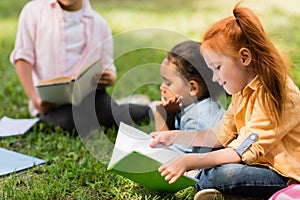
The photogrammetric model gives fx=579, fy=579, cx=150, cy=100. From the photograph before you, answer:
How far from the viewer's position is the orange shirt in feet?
6.14

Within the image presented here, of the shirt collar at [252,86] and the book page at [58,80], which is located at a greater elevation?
the shirt collar at [252,86]

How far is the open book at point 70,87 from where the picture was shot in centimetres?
271

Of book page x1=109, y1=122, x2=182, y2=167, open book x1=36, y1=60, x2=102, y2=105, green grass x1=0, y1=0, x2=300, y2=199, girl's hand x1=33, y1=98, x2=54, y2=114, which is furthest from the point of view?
girl's hand x1=33, y1=98, x2=54, y2=114

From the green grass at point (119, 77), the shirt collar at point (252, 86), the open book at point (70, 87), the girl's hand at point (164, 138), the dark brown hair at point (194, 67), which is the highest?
the shirt collar at point (252, 86)

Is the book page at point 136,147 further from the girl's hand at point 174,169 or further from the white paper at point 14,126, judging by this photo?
the white paper at point 14,126

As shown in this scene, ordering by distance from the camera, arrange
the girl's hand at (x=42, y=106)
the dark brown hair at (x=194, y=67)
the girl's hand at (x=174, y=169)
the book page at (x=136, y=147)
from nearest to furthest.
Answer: the girl's hand at (x=174, y=169) → the book page at (x=136, y=147) → the dark brown hair at (x=194, y=67) → the girl's hand at (x=42, y=106)

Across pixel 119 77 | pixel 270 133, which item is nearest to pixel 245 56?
pixel 270 133

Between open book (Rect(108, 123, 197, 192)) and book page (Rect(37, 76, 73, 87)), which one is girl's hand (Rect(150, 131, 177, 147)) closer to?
open book (Rect(108, 123, 197, 192))

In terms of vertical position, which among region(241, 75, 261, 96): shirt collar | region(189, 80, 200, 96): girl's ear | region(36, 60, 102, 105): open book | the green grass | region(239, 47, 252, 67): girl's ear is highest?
region(239, 47, 252, 67): girl's ear

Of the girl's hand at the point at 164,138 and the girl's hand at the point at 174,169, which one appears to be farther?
the girl's hand at the point at 164,138

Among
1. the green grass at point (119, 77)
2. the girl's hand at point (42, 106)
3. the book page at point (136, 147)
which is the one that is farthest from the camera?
the girl's hand at point (42, 106)

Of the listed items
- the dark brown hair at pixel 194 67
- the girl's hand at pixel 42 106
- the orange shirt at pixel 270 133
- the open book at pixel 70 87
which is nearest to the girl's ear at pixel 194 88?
the dark brown hair at pixel 194 67

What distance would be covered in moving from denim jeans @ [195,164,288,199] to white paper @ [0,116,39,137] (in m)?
1.18

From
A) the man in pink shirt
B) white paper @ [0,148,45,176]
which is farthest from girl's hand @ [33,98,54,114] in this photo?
white paper @ [0,148,45,176]
